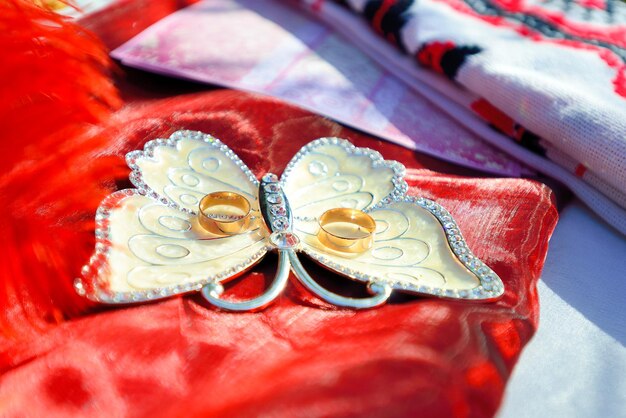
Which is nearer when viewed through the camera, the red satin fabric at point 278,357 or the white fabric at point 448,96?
the red satin fabric at point 278,357

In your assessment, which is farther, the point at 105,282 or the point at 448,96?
the point at 448,96

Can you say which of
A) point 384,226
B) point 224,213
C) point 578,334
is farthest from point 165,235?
point 578,334

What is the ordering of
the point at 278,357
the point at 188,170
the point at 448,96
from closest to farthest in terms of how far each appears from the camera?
the point at 278,357 < the point at 188,170 < the point at 448,96

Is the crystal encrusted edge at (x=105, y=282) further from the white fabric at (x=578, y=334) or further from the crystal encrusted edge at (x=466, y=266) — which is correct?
the white fabric at (x=578, y=334)

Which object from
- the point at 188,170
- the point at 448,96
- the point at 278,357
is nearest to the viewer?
the point at 278,357

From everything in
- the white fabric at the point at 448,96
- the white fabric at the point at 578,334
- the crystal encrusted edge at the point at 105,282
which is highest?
the white fabric at the point at 448,96

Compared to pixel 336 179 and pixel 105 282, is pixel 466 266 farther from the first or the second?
pixel 105 282

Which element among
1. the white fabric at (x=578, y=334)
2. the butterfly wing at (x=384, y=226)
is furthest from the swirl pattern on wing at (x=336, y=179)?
the white fabric at (x=578, y=334)
